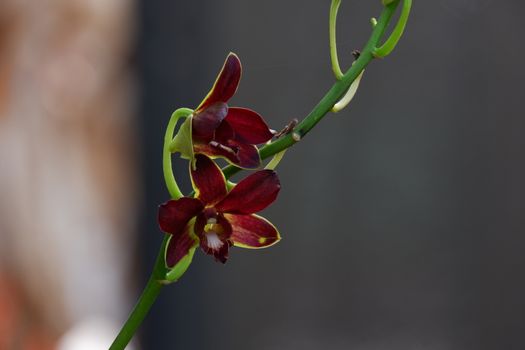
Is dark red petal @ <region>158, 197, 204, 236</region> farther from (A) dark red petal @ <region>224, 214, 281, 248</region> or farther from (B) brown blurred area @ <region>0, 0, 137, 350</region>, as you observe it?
(B) brown blurred area @ <region>0, 0, 137, 350</region>

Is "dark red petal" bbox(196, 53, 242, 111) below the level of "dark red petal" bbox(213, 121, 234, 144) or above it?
above

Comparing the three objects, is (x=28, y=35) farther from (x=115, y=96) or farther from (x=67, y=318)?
(x=67, y=318)

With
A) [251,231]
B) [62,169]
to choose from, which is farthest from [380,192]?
[251,231]

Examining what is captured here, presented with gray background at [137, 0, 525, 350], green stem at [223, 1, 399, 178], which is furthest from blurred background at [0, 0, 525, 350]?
green stem at [223, 1, 399, 178]

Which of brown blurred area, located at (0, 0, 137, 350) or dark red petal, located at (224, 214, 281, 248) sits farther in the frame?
brown blurred area, located at (0, 0, 137, 350)

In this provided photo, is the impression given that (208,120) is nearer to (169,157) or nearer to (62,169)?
(169,157)
